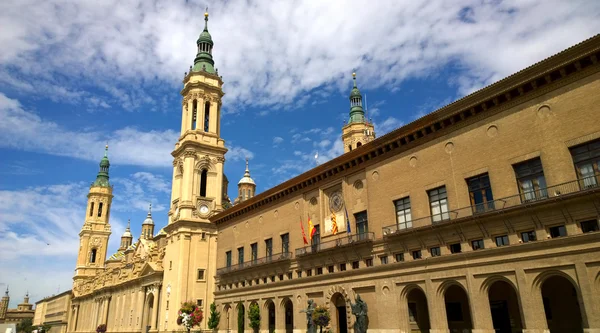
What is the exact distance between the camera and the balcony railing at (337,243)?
3318 cm

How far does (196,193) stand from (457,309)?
36409mm

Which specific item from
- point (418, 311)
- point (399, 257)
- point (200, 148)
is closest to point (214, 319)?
point (200, 148)

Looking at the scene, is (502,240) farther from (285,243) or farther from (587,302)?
(285,243)

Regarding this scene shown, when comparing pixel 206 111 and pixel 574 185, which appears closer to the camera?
pixel 574 185

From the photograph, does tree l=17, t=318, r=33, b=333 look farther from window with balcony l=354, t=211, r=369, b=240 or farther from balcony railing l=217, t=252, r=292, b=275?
window with balcony l=354, t=211, r=369, b=240

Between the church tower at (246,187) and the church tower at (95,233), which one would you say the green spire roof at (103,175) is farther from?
the church tower at (246,187)

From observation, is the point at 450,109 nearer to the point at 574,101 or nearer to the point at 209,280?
the point at 574,101

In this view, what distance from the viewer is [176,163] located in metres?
60.3

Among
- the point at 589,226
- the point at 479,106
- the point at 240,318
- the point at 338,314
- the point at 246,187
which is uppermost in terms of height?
the point at 246,187

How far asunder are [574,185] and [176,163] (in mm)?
48340

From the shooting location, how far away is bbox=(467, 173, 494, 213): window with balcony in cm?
2620

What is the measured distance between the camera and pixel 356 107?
Result: 86.8m

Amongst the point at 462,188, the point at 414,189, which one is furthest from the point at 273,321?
the point at 462,188

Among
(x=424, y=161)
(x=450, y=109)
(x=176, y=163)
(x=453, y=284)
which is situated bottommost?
(x=453, y=284)
